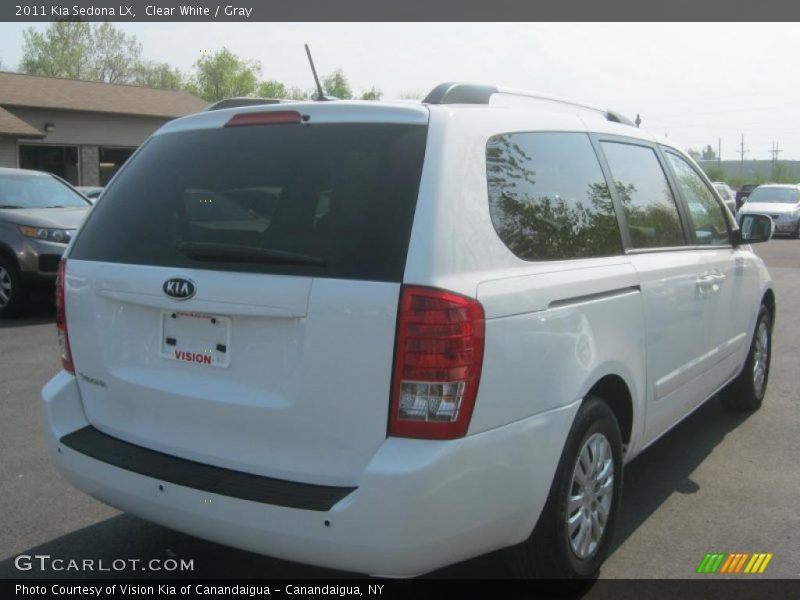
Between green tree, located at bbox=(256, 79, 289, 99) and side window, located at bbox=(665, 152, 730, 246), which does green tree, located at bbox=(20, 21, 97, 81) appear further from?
side window, located at bbox=(665, 152, 730, 246)

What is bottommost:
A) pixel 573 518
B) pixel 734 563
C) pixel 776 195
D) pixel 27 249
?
pixel 734 563

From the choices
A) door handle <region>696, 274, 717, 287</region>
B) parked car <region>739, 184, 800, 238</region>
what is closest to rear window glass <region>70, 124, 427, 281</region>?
door handle <region>696, 274, 717, 287</region>

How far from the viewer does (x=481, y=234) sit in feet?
9.22

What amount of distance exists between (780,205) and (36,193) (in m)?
23.6

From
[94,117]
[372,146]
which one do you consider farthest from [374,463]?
[94,117]

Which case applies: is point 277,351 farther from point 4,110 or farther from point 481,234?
point 4,110

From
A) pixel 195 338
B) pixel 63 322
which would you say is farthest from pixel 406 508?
pixel 63 322

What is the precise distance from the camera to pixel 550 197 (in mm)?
3305

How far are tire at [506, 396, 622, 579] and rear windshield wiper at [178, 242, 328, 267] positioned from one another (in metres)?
1.17

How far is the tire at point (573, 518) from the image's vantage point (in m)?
3.06

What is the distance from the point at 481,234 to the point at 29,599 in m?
2.23

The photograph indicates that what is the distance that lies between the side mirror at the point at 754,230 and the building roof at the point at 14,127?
81.2 feet

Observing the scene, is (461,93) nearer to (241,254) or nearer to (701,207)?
(241,254)

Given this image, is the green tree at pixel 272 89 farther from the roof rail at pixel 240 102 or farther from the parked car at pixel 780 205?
the roof rail at pixel 240 102
